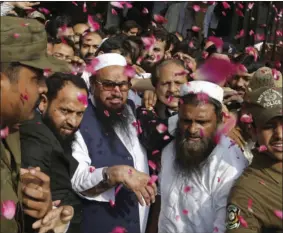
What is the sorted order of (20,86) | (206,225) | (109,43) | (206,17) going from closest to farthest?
(20,86)
(206,225)
(109,43)
(206,17)

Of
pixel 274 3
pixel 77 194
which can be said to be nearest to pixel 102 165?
pixel 77 194

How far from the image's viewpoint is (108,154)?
12.6ft

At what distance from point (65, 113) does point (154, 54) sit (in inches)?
106

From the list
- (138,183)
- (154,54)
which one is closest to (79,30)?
(154,54)

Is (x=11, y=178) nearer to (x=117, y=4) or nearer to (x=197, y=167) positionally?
(x=197, y=167)

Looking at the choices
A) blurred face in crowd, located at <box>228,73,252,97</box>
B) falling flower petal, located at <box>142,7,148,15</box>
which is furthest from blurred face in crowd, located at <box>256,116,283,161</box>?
falling flower petal, located at <box>142,7,148,15</box>

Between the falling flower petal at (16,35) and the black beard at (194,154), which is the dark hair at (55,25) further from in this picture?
the falling flower petal at (16,35)

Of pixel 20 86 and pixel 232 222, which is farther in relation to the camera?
pixel 232 222

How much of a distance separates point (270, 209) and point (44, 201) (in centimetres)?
109

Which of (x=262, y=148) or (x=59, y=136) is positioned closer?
(x=262, y=148)

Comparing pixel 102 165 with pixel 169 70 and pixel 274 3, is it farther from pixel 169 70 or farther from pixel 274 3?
pixel 274 3

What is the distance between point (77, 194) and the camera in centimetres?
365

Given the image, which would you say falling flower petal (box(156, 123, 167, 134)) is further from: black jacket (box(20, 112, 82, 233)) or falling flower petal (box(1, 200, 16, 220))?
falling flower petal (box(1, 200, 16, 220))

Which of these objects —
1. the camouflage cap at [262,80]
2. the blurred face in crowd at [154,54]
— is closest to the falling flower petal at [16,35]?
the camouflage cap at [262,80]
